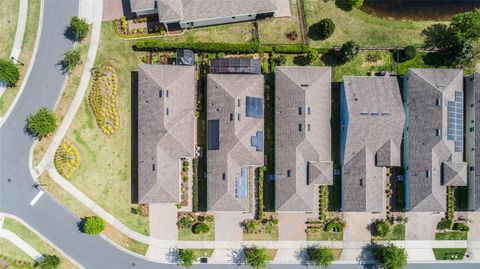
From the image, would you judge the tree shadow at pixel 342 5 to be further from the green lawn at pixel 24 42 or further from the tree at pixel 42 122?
the tree at pixel 42 122

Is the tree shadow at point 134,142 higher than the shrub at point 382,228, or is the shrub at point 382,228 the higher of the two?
the tree shadow at point 134,142

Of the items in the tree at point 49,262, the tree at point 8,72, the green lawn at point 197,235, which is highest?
the tree at point 8,72

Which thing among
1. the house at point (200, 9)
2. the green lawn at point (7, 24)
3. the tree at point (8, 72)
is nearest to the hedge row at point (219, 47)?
the house at point (200, 9)

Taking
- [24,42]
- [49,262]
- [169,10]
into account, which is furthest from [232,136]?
[24,42]

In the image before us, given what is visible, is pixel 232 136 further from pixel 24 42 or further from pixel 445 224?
pixel 445 224

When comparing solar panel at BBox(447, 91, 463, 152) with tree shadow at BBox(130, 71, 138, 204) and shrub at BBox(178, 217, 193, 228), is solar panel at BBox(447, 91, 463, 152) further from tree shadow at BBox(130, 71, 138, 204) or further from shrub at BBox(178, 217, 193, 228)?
tree shadow at BBox(130, 71, 138, 204)

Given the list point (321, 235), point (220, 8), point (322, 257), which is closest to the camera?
point (220, 8)
